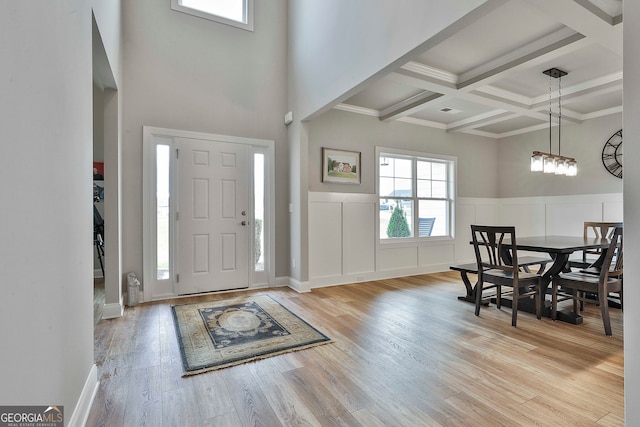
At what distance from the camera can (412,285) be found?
462cm

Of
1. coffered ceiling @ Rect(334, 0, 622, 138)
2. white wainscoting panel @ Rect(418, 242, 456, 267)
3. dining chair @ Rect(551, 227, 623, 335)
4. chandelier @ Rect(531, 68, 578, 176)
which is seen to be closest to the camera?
coffered ceiling @ Rect(334, 0, 622, 138)

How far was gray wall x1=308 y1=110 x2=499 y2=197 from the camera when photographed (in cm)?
465

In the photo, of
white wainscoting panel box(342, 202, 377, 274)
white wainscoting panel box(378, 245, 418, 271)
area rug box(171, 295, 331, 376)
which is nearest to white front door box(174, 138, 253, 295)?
area rug box(171, 295, 331, 376)

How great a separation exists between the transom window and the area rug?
8.49 feet

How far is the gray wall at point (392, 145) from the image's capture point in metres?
4.65

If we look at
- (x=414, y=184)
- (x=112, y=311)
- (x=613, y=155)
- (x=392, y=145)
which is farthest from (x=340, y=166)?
(x=613, y=155)

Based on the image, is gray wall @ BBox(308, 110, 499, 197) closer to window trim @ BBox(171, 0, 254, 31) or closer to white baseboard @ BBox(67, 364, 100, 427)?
window trim @ BBox(171, 0, 254, 31)

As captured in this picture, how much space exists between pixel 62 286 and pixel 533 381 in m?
2.61

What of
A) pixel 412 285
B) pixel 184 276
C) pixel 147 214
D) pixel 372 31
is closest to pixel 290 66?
pixel 372 31

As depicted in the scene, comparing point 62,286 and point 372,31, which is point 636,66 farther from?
point 62,286

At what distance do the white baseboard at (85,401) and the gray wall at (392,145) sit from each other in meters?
3.29

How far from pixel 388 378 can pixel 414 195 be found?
3.92 m

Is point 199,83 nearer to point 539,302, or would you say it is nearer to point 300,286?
point 300,286

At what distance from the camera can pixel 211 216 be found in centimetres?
413
